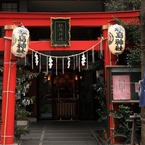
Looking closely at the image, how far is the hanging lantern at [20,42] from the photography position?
414 inches

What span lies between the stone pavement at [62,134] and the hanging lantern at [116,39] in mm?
3485

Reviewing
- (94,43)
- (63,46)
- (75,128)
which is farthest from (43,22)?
(75,128)

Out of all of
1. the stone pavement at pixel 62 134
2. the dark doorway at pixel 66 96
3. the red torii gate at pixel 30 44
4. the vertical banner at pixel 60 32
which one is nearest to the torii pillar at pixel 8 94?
the red torii gate at pixel 30 44

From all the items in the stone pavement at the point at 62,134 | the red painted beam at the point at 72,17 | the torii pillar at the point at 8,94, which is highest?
the red painted beam at the point at 72,17

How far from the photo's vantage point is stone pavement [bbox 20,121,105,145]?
1212cm

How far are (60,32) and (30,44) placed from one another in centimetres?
110

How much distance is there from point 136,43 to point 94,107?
848cm

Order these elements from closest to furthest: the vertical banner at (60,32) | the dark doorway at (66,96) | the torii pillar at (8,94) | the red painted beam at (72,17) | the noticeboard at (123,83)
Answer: the torii pillar at (8,94), the noticeboard at (123,83), the vertical banner at (60,32), the red painted beam at (72,17), the dark doorway at (66,96)

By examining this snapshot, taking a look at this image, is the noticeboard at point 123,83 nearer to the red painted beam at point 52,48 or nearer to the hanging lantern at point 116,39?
the hanging lantern at point 116,39

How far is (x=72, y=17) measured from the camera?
38.7ft

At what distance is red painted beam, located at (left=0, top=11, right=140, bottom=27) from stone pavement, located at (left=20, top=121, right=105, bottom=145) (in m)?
4.16

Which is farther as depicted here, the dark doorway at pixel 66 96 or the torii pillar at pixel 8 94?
the dark doorway at pixel 66 96

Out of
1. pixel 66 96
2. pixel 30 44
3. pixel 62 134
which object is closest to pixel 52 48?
pixel 30 44

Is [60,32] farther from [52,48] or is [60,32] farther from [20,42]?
[20,42]
